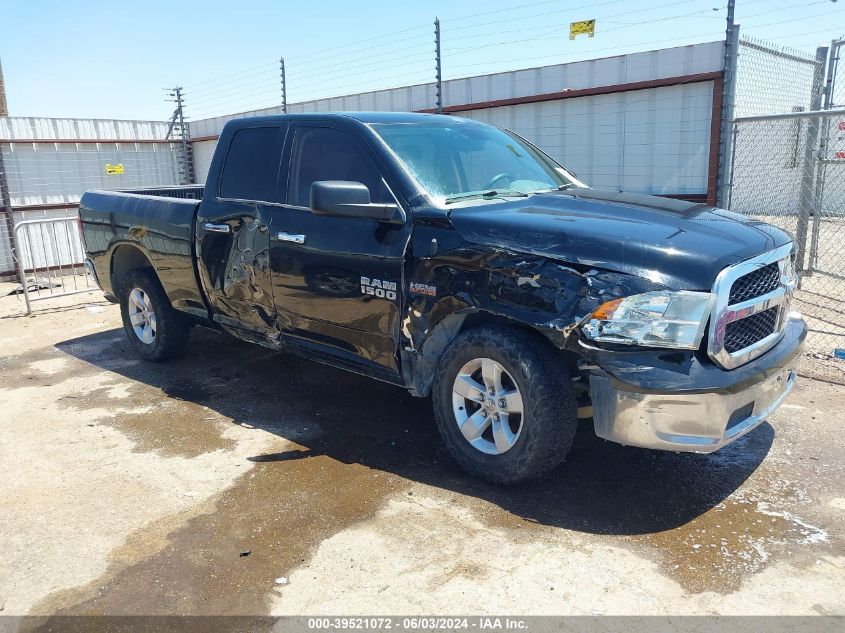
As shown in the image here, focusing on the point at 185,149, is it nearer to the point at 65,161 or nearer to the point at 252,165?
the point at 65,161

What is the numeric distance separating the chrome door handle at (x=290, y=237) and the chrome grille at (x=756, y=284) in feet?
8.57

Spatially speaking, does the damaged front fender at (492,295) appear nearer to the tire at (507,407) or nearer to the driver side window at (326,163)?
the tire at (507,407)

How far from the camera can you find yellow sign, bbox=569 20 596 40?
26.9 ft

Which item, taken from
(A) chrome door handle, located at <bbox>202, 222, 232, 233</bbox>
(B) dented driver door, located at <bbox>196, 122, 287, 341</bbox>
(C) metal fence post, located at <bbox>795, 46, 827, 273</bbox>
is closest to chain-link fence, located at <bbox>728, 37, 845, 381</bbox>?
(C) metal fence post, located at <bbox>795, 46, 827, 273</bbox>

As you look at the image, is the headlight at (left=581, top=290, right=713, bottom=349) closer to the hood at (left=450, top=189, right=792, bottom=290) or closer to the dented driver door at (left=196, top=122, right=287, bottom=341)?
the hood at (left=450, top=189, right=792, bottom=290)

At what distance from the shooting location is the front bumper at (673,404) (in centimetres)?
312

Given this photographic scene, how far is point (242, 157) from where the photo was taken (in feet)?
16.7

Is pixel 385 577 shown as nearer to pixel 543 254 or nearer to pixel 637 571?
pixel 637 571

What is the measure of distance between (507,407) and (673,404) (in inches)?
33.4

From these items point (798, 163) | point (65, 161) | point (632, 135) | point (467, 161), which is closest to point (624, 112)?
point (632, 135)

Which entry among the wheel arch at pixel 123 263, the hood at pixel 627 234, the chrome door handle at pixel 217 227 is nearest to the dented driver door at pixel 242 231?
the chrome door handle at pixel 217 227

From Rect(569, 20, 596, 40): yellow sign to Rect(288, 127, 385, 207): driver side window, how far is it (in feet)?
16.5

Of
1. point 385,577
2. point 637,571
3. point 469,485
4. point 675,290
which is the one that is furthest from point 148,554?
point 675,290

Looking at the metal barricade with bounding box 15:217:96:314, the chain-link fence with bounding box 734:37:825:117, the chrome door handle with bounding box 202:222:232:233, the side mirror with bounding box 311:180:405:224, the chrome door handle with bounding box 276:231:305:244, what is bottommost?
the metal barricade with bounding box 15:217:96:314
